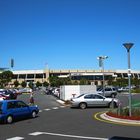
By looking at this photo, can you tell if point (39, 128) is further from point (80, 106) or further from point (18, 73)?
point (18, 73)

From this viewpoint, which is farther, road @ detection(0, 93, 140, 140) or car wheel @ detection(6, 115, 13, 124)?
car wheel @ detection(6, 115, 13, 124)

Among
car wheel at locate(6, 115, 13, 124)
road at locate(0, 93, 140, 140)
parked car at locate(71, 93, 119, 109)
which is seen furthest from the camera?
parked car at locate(71, 93, 119, 109)

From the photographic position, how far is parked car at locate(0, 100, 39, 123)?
19188mm

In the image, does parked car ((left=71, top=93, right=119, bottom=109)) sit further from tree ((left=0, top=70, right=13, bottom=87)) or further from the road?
tree ((left=0, top=70, right=13, bottom=87))

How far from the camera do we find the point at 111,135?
48.3 ft

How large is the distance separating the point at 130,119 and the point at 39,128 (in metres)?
5.23

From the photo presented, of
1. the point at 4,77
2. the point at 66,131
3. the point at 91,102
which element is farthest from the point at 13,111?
the point at 4,77

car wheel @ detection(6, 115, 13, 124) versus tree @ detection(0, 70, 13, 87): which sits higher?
tree @ detection(0, 70, 13, 87)

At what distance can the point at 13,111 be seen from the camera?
783 inches

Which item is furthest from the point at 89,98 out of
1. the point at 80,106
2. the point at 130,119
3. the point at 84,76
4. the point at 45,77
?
the point at 45,77

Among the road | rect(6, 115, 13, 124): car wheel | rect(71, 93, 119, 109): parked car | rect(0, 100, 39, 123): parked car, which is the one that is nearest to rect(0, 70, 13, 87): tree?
rect(71, 93, 119, 109): parked car

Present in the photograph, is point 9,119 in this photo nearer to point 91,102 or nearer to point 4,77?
point 91,102

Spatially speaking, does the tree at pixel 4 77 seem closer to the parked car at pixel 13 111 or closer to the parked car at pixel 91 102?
the parked car at pixel 91 102

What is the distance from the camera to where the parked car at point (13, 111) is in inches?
755
